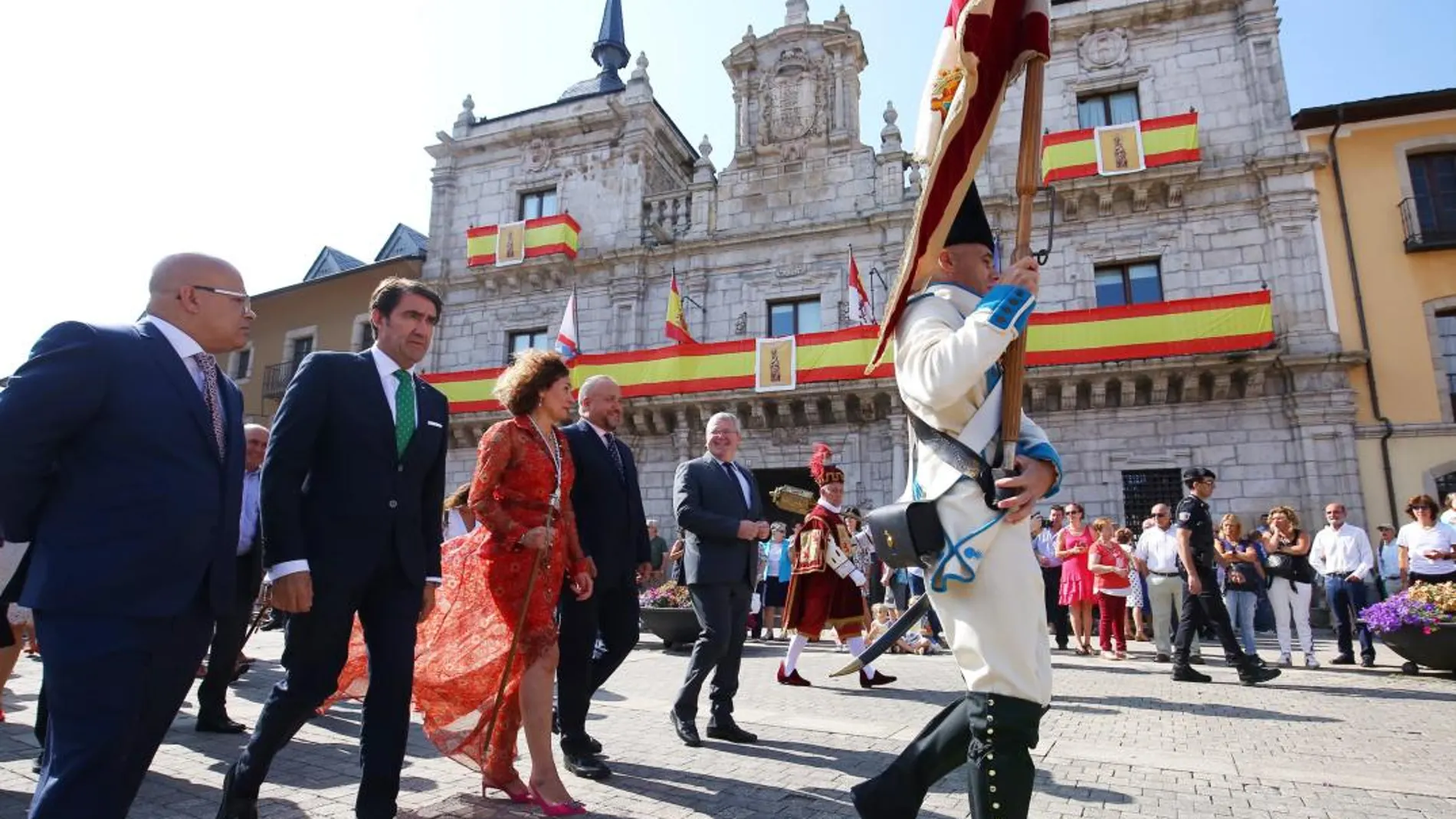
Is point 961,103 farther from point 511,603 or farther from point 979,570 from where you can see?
point 511,603

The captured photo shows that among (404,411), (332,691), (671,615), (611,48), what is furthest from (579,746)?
(611,48)

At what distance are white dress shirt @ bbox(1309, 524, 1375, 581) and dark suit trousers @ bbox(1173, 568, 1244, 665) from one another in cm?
297

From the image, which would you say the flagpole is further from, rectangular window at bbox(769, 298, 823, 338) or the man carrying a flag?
rectangular window at bbox(769, 298, 823, 338)

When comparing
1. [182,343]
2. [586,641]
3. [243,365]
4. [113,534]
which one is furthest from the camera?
[243,365]

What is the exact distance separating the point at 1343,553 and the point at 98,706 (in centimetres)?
1186

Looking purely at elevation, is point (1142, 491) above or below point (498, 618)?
above

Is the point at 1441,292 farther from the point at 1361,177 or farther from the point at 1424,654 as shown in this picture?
the point at 1424,654

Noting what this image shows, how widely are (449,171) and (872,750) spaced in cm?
2387

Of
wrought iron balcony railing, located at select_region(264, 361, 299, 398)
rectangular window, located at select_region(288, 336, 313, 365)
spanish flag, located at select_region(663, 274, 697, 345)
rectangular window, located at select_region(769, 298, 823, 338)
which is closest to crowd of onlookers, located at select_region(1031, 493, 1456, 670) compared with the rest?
rectangular window, located at select_region(769, 298, 823, 338)

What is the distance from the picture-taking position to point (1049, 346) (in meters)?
15.8

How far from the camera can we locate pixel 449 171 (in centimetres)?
2431

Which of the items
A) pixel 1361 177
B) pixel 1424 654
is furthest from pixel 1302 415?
pixel 1424 654

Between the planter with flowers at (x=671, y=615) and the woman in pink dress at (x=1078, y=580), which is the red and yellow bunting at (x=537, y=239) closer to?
the planter with flowers at (x=671, y=615)

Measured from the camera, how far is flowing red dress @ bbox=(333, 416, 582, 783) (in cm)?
362
